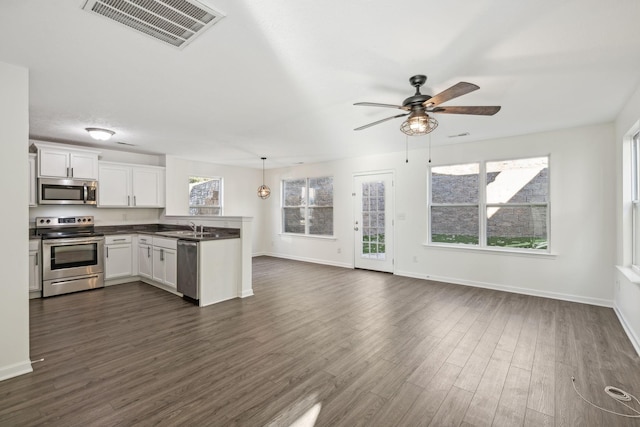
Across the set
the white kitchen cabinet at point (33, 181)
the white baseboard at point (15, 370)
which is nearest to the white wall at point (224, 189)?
the white kitchen cabinet at point (33, 181)

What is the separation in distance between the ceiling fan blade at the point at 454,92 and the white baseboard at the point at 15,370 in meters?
4.11

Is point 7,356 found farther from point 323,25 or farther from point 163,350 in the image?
point 323,25

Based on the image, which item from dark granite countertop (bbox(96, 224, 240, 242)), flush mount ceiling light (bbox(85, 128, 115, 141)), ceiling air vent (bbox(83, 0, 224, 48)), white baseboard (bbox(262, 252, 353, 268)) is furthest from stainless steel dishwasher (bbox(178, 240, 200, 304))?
white baseboard (bbox(262, 252, 353, 268))

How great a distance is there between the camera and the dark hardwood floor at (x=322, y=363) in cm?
195

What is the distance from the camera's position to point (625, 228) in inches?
138

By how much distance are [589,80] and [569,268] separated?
112 inches

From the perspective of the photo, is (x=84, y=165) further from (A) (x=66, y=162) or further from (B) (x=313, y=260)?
(B) (x=313, y=260)

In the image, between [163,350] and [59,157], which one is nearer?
[163,350]

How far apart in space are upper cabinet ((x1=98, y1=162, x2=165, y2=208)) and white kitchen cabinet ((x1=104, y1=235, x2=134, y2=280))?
28.7 inches

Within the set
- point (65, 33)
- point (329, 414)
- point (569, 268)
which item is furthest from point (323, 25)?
point (569, 268)

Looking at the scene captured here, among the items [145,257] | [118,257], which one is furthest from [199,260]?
[118,257]

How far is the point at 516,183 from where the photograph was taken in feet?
15.9

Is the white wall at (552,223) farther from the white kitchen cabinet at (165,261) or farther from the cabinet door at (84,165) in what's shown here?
the cabinet door at (84,165)

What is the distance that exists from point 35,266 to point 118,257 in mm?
1091
